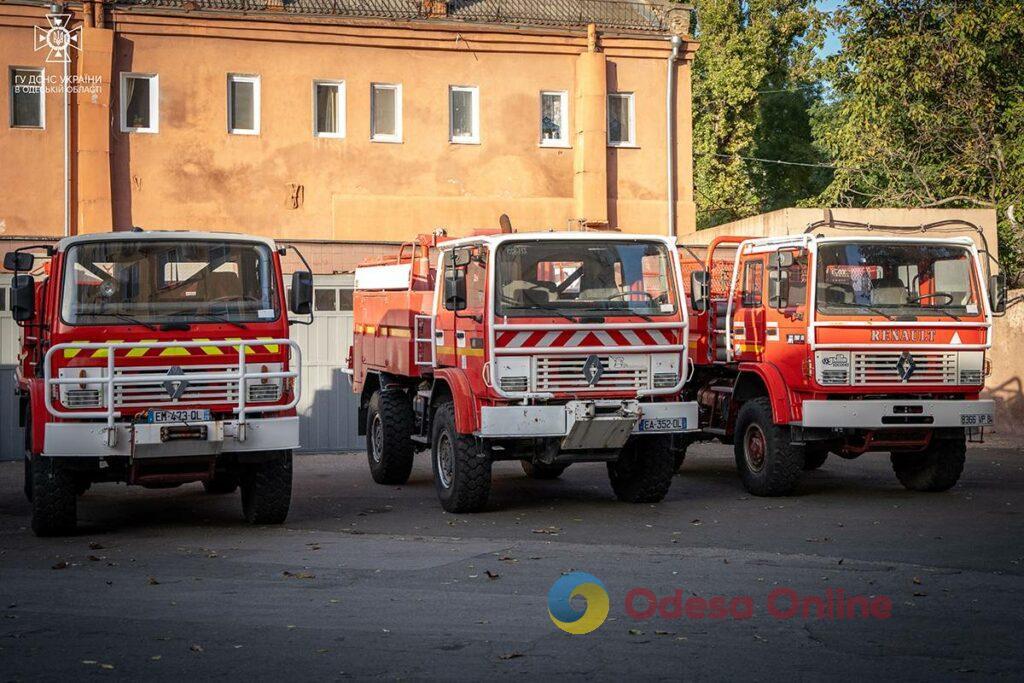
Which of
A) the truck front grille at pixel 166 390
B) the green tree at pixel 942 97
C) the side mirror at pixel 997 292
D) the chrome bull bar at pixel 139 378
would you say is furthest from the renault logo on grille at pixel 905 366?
the green tree at pixel 942 97

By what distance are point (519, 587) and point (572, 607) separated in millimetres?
772

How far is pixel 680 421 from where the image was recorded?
1348 cm

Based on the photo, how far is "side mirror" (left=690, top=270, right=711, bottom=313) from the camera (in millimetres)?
14695

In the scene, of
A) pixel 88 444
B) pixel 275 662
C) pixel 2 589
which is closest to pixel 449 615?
pixel 275 662

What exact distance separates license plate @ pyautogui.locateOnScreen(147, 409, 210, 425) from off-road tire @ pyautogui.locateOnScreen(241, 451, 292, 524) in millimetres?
785

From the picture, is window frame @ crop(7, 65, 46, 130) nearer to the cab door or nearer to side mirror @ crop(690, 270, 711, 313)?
the cab door

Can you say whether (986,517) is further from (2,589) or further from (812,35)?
(812,35)

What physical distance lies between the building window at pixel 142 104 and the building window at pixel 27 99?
63.7 inches

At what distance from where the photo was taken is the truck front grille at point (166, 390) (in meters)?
12.0

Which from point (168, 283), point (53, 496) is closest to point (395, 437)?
point (168, 283)

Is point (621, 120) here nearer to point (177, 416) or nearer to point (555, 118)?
point (555, 118)

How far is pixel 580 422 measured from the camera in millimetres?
13016

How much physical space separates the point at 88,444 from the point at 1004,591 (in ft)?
23.2

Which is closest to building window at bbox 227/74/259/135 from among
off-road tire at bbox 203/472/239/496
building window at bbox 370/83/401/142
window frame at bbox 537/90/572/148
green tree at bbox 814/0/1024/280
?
building window at bbox 370/83/401/142
